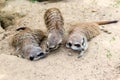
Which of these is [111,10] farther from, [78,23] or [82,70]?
[82,70]

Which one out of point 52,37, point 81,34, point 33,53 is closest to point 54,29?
point 52,37

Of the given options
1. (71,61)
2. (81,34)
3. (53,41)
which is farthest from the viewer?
(81,34)

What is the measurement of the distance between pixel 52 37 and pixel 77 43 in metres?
0.32

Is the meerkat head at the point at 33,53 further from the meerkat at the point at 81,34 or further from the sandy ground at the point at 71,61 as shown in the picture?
the meerkat at the point at 81,34

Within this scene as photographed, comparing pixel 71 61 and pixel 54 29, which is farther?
pixel 54 29

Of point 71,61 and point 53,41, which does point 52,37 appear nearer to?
point 53,41

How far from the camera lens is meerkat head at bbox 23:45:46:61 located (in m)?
4.33

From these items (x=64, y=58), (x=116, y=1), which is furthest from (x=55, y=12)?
(x=116, y=1)

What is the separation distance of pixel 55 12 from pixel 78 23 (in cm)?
41

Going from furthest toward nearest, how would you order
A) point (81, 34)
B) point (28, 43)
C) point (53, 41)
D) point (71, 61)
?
point (81, 34)
point (28, 43)
point (53, 41)
point (71, 61)

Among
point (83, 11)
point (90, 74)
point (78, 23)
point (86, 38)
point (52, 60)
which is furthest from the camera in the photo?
point (83, 11)

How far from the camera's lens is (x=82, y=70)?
4.09m

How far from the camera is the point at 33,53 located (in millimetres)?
4359

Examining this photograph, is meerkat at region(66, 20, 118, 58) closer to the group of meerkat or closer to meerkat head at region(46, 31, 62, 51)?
the group of meerkat
